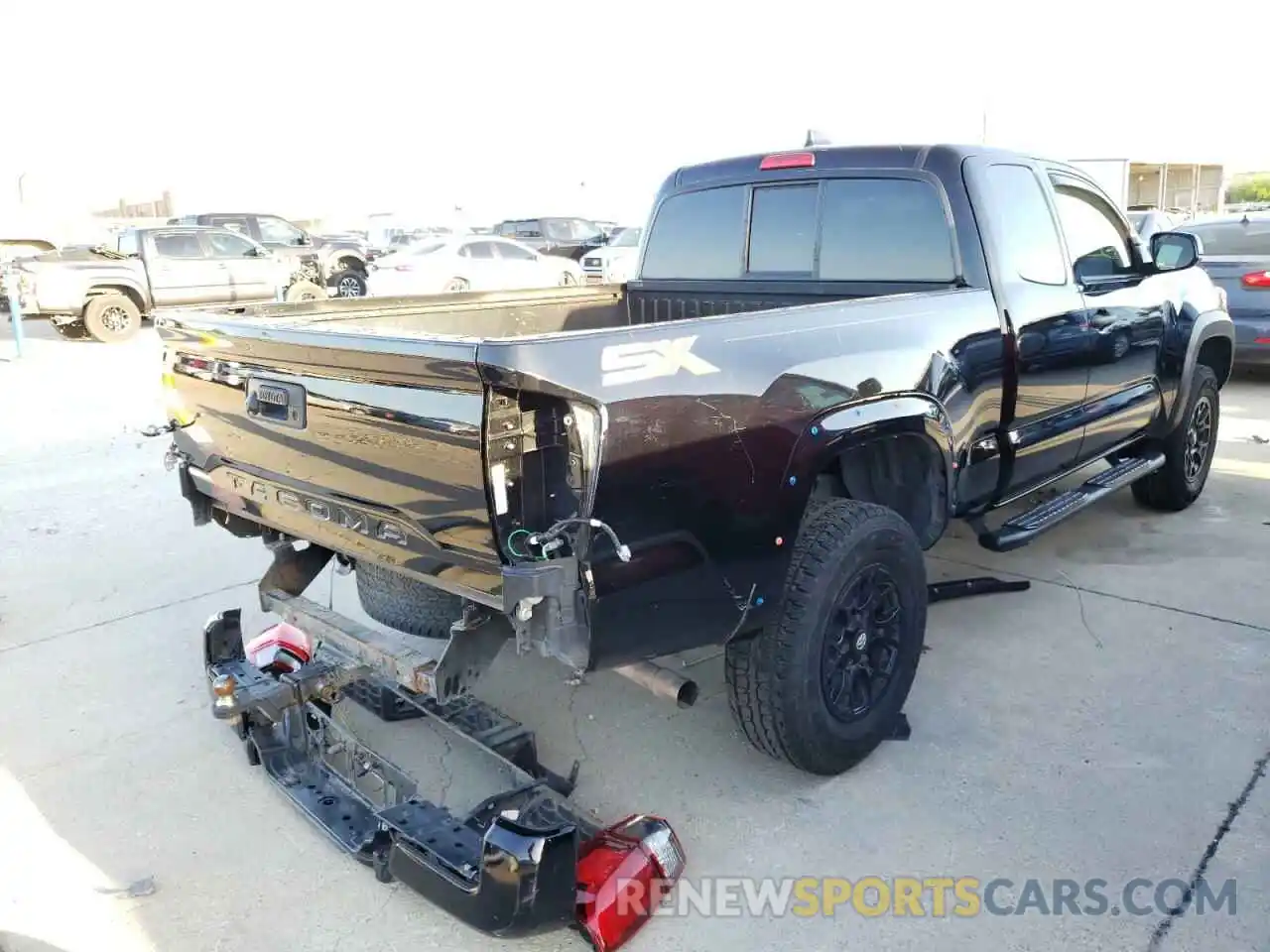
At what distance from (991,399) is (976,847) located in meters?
1.70

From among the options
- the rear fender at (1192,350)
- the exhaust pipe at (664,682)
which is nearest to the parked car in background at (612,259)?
the rear fender at (1192,350)

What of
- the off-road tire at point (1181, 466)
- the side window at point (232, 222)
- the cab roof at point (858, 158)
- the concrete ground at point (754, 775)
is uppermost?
the side window at point (232, 222)

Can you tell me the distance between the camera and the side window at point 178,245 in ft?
51.4

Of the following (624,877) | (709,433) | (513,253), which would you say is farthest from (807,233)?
(513,253)

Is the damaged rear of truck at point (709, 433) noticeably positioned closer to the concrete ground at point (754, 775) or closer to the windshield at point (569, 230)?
the concrete ground at point (754, 775)

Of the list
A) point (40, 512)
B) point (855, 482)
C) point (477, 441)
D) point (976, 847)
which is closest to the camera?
point (477, 441)

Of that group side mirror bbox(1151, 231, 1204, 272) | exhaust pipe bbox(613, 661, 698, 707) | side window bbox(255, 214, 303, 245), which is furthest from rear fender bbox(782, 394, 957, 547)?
side window bbox(255, 214, 303, 245)

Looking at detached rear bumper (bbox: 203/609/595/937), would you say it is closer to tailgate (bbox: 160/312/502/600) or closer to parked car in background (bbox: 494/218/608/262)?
tailgate (bbox: 160/312/502/600)

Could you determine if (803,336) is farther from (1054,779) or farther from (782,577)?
(1054,779)

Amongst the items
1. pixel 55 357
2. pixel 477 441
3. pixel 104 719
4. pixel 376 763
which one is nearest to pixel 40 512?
pixel 104 719

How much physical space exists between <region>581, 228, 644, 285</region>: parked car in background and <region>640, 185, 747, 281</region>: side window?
13.2 metres

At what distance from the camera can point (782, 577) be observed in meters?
2.95

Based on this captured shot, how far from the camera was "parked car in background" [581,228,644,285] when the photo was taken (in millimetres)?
19038

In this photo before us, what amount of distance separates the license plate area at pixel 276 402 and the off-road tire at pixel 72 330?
14.4m
